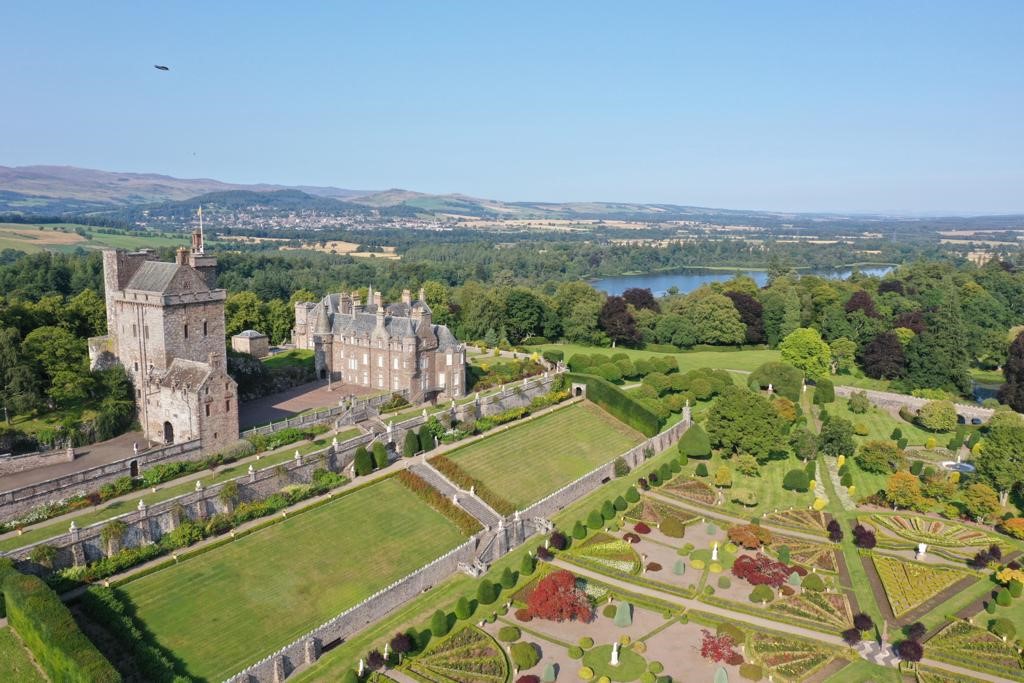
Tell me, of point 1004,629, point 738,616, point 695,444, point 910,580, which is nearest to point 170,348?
point 738,616

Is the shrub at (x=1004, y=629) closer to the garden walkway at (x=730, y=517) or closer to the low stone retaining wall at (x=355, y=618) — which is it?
the garden walkway at (x=730, y=517)

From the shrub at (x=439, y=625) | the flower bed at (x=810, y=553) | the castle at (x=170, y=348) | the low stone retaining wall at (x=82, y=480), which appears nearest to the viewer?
the shrub at (x=439, y=625)

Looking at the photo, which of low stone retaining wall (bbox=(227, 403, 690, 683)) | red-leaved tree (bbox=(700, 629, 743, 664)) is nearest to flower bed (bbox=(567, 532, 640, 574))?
low stone retaining wall (bbox=(227, 403, 690, 683))

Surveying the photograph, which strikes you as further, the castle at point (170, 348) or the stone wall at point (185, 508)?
the castle at point (170, 348)

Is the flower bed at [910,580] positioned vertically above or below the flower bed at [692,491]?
below

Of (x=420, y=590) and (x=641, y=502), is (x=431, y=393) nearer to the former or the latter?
(x=641, y=502)

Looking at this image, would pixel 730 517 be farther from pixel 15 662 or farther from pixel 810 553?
pixel 15 662

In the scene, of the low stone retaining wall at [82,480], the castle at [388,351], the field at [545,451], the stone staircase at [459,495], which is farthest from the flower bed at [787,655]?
the castle at [388,351]
